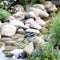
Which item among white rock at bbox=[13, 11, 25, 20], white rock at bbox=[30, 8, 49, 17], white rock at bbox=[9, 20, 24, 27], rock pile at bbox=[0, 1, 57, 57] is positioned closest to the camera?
rock pile at bbox=[0, 1, 57, 57]

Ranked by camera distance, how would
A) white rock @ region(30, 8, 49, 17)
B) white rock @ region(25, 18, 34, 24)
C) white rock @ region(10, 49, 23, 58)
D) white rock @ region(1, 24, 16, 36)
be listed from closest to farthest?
white rock @ region(10, 49, 23, 58)
white rock @ region(1, 24, 16, 36)
white rock @ region(25, 18, 34, 24)
white rock @ region(30, 8, 49, 17)

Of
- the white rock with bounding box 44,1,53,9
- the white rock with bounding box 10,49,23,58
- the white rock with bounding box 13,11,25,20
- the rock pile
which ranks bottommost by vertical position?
the white rock with bounding box 10,49,23,58

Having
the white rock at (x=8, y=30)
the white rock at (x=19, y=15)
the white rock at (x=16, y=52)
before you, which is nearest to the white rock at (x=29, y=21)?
the white rock at (x=19, y=15)

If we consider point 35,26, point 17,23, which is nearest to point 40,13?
point 35,26

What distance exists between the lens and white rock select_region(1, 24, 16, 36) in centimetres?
801

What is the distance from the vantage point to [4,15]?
365 inches

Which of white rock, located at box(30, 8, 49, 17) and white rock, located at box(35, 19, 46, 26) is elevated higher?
white rock, located at box(30, 8, 49, 17)

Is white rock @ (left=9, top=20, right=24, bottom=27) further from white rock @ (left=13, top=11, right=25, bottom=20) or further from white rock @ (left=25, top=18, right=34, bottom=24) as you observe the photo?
white rock @ (left=13, top=11, right=25, bottom=20)

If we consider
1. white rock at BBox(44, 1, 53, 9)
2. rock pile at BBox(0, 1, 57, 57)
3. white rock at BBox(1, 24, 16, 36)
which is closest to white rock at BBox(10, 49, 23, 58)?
rock pile at BBox(0, 1, 57, 57)

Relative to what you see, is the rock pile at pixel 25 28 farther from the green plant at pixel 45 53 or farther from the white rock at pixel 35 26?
the green plant at pixel 45 53

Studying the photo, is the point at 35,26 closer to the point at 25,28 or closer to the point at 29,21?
the point at 25,28

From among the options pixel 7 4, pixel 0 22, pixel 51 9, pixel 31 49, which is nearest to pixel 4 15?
pixel 0 22

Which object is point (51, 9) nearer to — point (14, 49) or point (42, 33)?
point (42, 33)

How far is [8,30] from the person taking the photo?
26.8 ft
